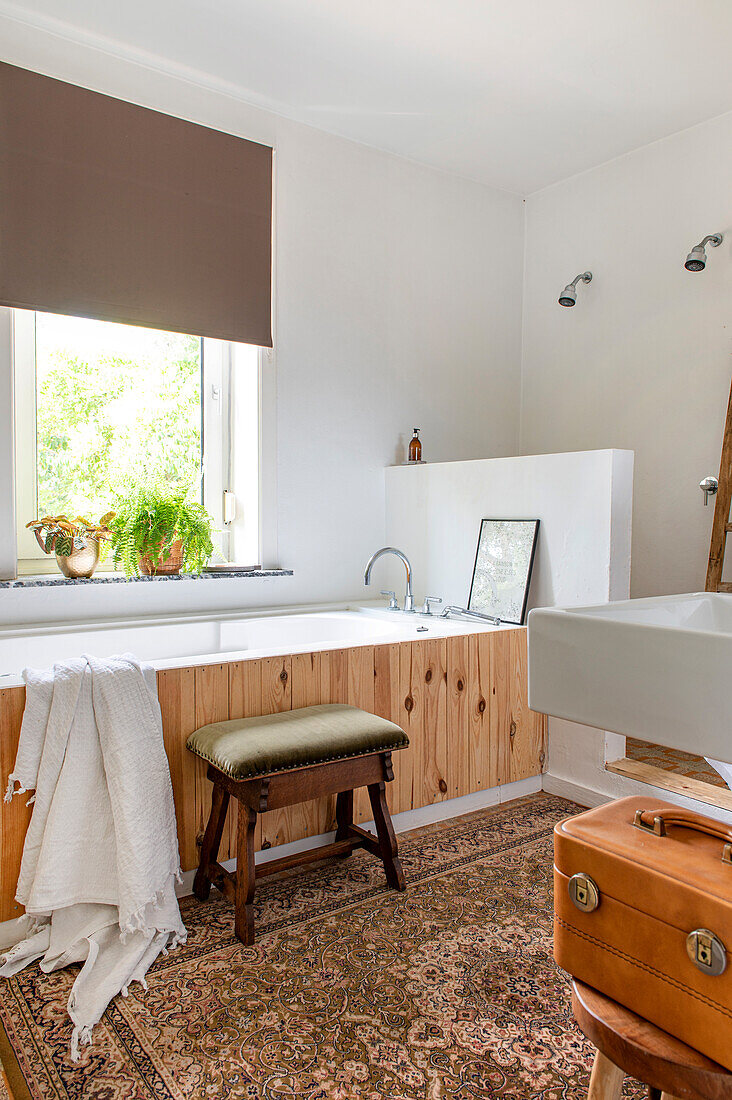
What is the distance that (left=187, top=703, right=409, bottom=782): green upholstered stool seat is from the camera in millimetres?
1892

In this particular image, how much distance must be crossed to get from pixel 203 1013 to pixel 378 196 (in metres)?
3.30

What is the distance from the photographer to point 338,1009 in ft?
5.44

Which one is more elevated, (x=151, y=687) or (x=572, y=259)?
(x=572, y=259)

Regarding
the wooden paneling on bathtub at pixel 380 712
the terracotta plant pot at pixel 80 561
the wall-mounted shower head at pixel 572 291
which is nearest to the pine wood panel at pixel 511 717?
the wooden paneling on bathtub at pixel 380 712

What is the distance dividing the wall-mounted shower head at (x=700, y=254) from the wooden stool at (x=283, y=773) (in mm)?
2249

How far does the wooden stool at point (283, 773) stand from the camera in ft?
6.27

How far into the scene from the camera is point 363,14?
2621 millimetres

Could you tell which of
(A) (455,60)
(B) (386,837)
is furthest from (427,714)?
(A) (455,60)

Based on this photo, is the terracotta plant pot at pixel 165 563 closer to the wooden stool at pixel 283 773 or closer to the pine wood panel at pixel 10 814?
the wooden stool at pixel 283 773

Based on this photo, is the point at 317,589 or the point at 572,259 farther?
the point at 572,259

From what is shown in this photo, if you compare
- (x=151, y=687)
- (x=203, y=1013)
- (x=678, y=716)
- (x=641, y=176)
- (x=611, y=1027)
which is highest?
(x=641, y=176)

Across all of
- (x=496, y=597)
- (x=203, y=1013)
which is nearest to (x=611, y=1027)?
(x=203, y=1013)

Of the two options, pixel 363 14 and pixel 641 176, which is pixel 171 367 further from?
pixel 641 176

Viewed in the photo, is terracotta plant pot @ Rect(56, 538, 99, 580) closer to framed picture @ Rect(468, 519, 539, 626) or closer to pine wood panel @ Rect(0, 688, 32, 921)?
pine wood panel @ Rect(0, 688, 32, 921)
